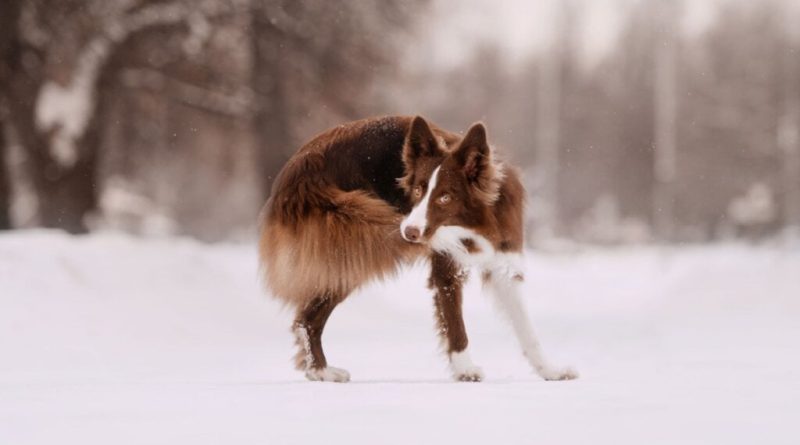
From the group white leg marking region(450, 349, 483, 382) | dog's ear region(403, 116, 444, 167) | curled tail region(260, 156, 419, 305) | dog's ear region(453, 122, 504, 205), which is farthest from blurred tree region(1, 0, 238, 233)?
white leg marking region(450, 349, 483, 382)

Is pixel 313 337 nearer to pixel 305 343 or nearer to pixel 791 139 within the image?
pixel 305 343

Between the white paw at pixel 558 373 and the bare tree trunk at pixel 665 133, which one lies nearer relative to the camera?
the white paw at pixel 558 373

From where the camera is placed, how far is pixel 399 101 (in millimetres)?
21766

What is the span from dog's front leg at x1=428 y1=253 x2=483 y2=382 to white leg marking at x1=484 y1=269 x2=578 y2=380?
1.31ft

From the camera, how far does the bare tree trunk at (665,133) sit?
1800 inches

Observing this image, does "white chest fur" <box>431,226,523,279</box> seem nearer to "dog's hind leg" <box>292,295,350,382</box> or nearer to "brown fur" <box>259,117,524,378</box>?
"brown fur" <box>259,117,524,378</box>

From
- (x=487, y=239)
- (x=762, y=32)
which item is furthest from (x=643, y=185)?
(x=487, y=239)

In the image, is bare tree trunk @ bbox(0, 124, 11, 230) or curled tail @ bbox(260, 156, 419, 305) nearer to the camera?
curled tail @ bbox(260, 156, 419, 305)

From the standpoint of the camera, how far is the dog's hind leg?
6.72m

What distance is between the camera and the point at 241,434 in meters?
4.27

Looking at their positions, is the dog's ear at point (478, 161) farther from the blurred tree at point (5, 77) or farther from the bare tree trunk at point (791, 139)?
the bare tree trunk at point (791, 139)

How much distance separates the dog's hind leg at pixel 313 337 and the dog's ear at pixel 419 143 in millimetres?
1039

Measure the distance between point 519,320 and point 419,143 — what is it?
1386 mm

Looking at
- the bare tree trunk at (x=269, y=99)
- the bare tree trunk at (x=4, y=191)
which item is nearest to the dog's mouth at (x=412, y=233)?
the bare tree trunk at (x=4, y=191)
